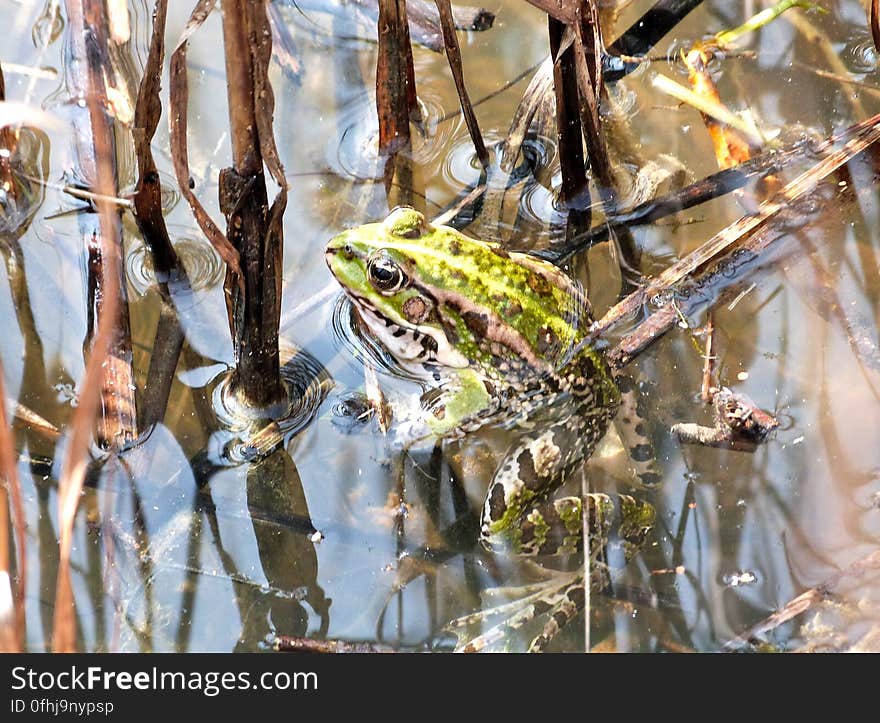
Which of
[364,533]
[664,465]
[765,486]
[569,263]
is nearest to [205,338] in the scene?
[364,533]

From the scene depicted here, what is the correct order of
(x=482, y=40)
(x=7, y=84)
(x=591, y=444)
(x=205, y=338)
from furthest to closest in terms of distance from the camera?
(x=482, y=40)
(x=7, y=84)
(x=205, y=338)
(x=591, y=444)

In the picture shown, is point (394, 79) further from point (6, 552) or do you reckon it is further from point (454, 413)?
point (6, 552)

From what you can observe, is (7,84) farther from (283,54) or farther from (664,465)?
(664,465)

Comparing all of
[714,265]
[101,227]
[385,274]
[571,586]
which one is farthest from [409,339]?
[714,265]

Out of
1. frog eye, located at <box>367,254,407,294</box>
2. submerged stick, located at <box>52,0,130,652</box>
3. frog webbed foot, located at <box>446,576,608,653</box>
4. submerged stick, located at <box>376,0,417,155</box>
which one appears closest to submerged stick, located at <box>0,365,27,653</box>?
submerged stick, located at <box>52,0,130,652</box>

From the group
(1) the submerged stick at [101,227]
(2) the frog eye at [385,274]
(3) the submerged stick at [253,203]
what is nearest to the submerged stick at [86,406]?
(3) the submerged stick at [253,203]

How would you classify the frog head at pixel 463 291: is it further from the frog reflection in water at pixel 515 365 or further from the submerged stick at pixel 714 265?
the submerged stick at pixel 714 265
